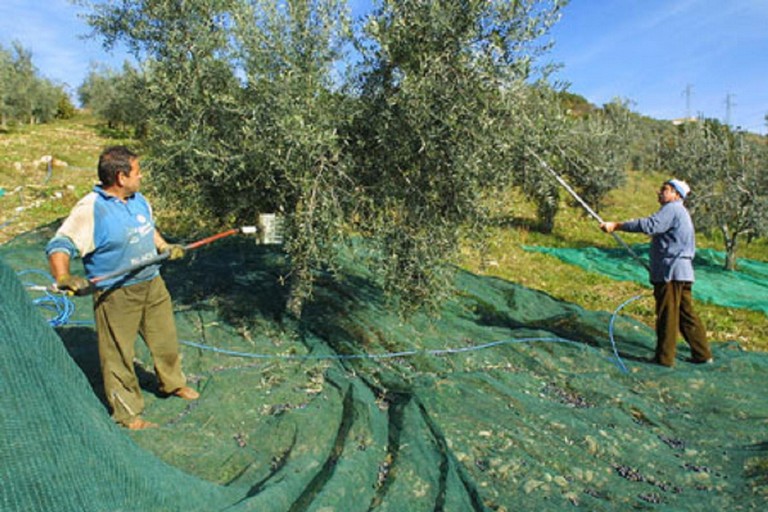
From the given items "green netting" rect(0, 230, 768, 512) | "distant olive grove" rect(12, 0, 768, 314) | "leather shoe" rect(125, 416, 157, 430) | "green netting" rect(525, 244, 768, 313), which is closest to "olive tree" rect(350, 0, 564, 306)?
"distant olive grove" rect(12, 0, 768, 314)

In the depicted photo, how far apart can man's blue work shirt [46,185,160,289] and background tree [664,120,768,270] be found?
1351 cm

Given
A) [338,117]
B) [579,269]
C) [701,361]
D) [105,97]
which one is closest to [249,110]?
[338,117]

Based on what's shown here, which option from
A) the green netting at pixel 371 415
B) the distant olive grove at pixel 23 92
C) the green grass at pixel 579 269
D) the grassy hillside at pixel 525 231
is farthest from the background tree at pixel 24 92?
the green netting at pixel 371 415

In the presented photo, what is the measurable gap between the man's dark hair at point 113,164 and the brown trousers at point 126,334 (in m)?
0.95

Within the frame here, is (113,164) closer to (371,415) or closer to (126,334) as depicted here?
(126,334)

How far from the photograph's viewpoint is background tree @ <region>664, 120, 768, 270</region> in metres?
14.2

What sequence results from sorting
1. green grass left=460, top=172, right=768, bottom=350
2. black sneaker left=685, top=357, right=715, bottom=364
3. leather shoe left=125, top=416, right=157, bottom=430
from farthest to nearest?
green grass left=460, top=172, right=768, bottom=350, black sneaker left=685, top=357, right=715, bottom=364, leather shoe left=125, top=416, right=157, bottom=430

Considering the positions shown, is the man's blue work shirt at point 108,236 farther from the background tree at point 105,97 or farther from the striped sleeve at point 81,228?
the background tree at point 105,97

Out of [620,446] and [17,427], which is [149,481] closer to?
[17,427]

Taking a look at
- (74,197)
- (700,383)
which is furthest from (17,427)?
(74,197)

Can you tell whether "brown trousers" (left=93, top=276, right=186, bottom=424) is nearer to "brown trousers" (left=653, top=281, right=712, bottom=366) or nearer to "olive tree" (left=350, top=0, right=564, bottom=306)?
"olive tree" (left=350, top=0, right=564, bottom=306)

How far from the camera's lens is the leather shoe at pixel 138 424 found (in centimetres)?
486

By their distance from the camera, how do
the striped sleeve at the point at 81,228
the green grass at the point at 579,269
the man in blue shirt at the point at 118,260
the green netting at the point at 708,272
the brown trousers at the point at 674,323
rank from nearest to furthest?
the striped sleeve at the point at 81,228, the man in blue shirt at the point at 118,260, the brown trousers at the point at 674,323, the green grass at the point at 579,269, the green netting at the point at 708,272

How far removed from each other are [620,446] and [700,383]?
94.9 inches
